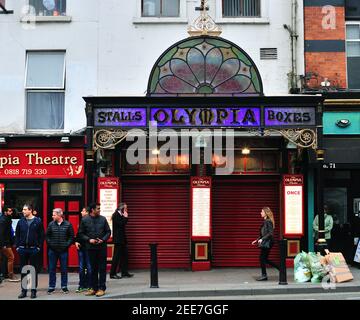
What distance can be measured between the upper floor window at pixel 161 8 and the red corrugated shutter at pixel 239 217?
16.0 ft

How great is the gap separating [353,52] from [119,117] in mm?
7140

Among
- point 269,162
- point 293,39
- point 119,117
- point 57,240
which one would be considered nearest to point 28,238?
point 57,240

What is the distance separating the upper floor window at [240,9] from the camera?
17.4 m

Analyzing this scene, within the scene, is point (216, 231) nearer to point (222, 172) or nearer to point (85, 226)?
point (222, 172)

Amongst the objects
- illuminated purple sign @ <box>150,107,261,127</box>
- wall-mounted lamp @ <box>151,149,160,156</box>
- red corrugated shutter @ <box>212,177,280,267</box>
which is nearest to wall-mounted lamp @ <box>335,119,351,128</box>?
red corrugated shutter @ <box>212,177,280,267</box>

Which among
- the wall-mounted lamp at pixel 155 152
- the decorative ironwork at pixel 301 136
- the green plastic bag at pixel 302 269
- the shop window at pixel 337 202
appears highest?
the decorative ironwork at pixel 301 136

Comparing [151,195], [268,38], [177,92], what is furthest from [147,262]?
[268,38]

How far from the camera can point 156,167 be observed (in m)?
17.2

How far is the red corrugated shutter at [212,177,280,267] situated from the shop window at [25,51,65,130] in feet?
16.0

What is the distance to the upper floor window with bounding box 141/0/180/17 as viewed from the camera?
17375 mm

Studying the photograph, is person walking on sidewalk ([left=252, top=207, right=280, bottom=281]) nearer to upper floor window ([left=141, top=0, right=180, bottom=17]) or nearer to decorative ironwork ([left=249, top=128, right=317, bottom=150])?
decorative ironwork ([left=249, top=128, right=317, bottom=150])

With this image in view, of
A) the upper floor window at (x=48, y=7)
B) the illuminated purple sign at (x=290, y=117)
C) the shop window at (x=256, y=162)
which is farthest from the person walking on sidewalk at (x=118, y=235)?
the upper floor window at (x=48, y=7)

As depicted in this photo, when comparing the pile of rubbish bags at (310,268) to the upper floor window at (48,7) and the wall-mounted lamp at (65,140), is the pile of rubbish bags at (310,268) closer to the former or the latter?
the wall-mounted lamp at (65,140)
